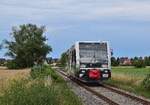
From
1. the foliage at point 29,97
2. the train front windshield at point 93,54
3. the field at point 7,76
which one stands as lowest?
the foliage at point 29,97

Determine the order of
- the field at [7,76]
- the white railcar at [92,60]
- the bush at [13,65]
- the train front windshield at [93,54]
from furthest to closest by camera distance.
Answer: the bush at [13,65]
the train front windshield at [93,54]
the white railcar at [92,60]
the field at [7,76]

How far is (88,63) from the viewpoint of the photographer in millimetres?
39688

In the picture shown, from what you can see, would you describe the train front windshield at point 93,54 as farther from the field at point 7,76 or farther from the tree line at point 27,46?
the tree line at point 27,46

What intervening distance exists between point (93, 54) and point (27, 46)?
89932 millimetres

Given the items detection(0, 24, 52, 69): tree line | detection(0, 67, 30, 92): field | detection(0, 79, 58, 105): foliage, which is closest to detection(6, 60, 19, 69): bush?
detection(0, 24, 52, 69): tree line

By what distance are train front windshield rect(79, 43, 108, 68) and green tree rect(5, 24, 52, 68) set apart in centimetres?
8288

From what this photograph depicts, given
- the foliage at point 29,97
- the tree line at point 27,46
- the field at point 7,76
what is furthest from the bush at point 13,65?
the foliage at point 29,97

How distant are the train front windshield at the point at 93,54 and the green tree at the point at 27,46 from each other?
82.9 meters

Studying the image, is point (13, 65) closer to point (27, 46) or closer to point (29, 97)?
point (27, 46)

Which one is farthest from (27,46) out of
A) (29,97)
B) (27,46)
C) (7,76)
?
(29,97)

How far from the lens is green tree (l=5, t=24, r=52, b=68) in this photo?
127 metres

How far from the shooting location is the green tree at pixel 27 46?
12732cm

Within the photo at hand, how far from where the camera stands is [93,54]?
40.0 metres

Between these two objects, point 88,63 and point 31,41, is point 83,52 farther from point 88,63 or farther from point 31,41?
point 31,41
